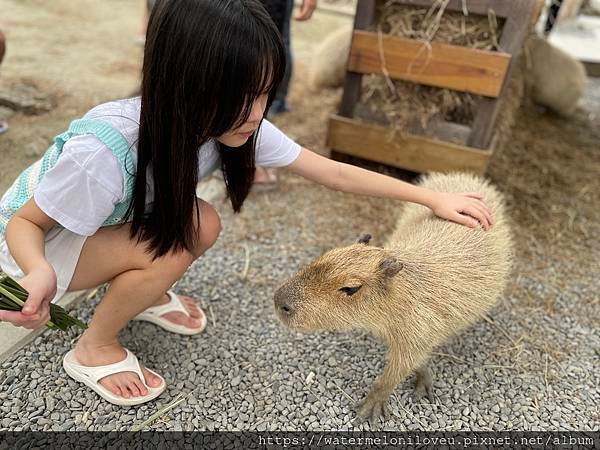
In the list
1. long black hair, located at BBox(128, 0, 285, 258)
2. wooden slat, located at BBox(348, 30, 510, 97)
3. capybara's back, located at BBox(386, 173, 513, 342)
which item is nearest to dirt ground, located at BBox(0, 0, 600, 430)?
capybara's back, located at BBox(386, 173, 513, 342)

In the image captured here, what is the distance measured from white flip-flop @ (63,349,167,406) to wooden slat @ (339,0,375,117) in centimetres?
204

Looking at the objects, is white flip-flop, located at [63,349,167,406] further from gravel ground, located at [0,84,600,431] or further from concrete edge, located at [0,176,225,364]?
concrete edge, located at [0,176,225,364]

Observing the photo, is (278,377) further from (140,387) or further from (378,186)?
(378,186)

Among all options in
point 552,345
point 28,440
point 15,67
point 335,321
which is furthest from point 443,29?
point 15,67

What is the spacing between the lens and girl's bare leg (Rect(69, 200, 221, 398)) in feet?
5.24

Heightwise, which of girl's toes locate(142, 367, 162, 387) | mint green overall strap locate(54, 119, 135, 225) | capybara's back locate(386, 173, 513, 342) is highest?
mint green overall strap locate(54, 119, 135, 225)

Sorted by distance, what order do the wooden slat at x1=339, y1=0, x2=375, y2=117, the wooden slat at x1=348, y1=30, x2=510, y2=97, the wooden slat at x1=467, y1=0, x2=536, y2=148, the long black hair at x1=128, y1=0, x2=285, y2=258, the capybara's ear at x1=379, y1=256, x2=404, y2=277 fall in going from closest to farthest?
the long black hair at x1=128, y1=0, x2=285, y2=258 < the capybara's ear at x1=379, y1=256, x2=404, y2=277 < the wooden slat at x1=467, y1=0, x2=536, y2=148 < the wooden slat at x1=348, y1=30, x2=510, y2=97 < the wooden slat at x1=339, y1=0, x2=375, y2=117

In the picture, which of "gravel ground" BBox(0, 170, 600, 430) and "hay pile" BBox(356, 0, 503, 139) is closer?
"gravel ground" BBox(0, 170, 600, 430)

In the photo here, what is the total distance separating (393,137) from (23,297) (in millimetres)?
2250

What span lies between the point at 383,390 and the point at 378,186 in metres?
0.72

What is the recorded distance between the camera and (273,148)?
1.80 meters

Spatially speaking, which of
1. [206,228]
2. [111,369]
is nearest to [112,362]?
[111,369]

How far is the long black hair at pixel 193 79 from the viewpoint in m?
1.19

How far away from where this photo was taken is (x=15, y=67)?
409 cm
